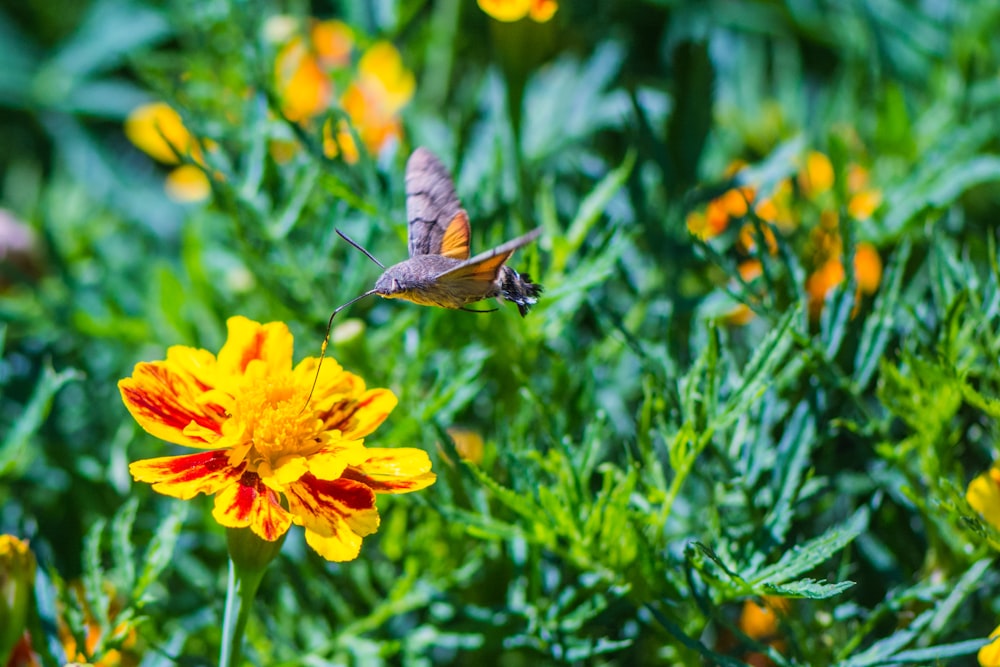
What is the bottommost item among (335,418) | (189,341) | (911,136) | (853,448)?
(853,448)

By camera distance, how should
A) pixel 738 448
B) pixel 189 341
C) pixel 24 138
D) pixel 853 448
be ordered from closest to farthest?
pixel 738 448
pixel 853 448
pixel 189 341
pixel 24 138

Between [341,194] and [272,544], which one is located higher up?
[341,194]

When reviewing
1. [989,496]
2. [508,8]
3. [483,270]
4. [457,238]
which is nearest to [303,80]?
[508,8]

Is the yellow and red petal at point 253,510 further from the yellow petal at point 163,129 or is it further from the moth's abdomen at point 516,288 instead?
the yellow petal at point 163,129

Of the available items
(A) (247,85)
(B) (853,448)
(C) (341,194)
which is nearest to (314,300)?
(C) (341,194)

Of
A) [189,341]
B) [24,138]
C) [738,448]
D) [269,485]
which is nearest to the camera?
[269,485]

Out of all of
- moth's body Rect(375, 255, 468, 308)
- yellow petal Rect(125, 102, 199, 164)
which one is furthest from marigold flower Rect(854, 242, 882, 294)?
yellow petal Rect(125, 102, 199, 164)

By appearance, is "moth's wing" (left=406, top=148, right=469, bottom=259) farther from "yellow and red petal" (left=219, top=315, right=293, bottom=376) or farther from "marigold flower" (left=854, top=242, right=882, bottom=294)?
"marigold flower" (left=854, top=242, right=882, bottom=294)

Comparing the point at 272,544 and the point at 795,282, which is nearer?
the point at 272,544

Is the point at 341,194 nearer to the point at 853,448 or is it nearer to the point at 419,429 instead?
the point at 419,429
